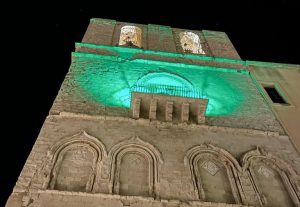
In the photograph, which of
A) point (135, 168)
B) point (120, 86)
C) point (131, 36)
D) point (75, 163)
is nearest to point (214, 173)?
point (135, 168)

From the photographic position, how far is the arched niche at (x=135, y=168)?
946cm

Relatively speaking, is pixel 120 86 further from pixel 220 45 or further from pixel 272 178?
pixel 220 45

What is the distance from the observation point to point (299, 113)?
14.1 m

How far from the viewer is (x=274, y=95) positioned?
15.5m

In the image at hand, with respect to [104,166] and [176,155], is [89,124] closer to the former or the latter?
[104,166]

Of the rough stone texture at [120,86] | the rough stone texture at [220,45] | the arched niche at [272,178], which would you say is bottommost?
the arched niche at [272,178]

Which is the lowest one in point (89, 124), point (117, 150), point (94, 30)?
point (117, 150)

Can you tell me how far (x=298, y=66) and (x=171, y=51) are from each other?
6137mm

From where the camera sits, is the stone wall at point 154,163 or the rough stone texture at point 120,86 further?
the rough stone texture at point 120,86

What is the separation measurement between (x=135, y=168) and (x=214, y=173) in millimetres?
2248

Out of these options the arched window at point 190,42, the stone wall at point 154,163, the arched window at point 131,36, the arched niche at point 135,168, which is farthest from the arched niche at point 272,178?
the arched window at point 131,36

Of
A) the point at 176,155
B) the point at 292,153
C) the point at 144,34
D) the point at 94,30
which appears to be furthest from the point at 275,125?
the point at 94,30

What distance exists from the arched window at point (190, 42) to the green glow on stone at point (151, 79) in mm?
2751

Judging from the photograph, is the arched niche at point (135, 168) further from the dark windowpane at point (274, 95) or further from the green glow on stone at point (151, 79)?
the dark windowpane at point (274, 95)
